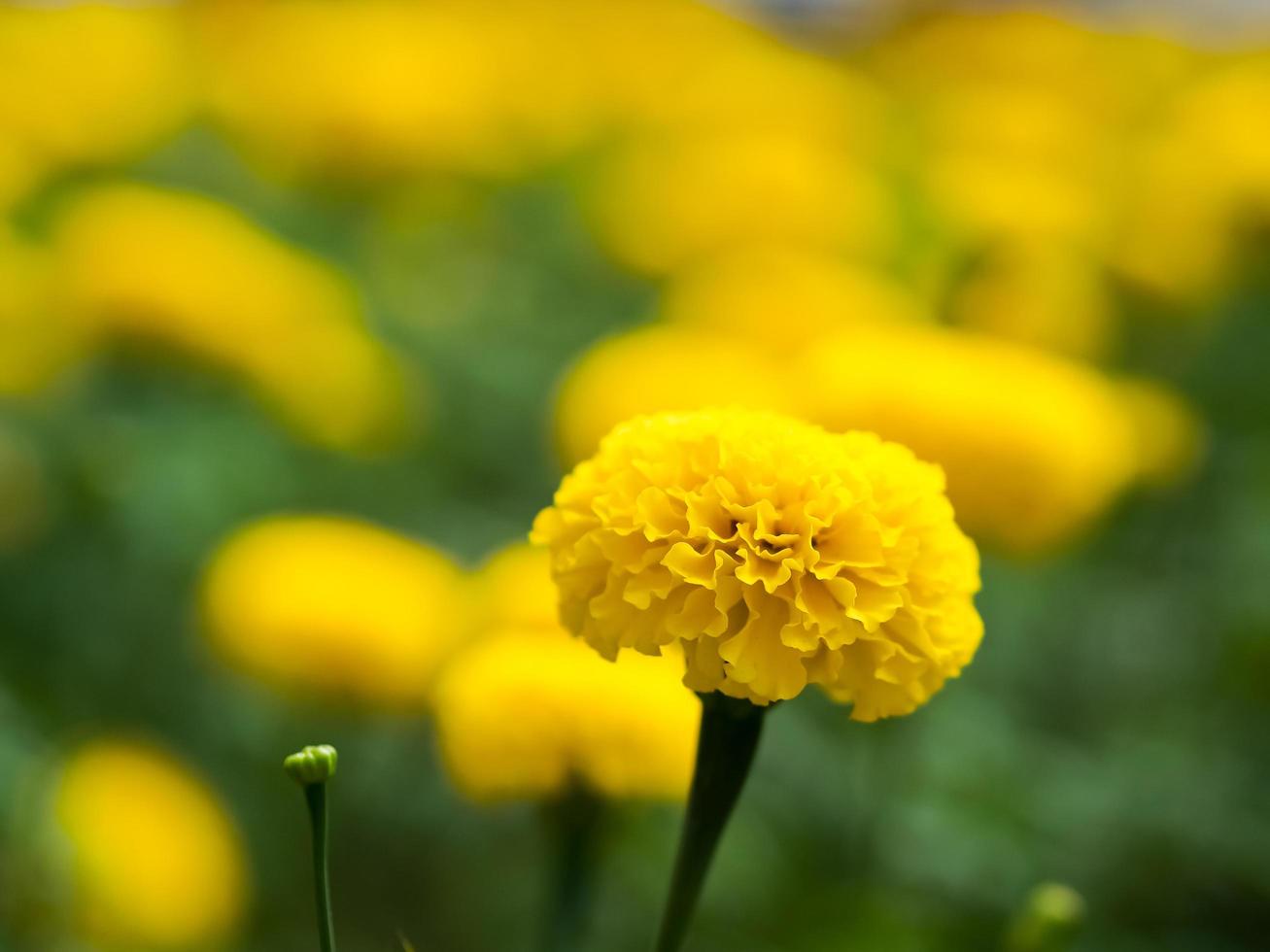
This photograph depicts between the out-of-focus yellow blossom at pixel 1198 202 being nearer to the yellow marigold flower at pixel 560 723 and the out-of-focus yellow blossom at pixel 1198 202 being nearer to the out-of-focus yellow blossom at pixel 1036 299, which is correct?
the out-of-focus yellow blossom at pixel 1036 299

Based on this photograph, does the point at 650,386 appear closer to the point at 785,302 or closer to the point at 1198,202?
the point at 785,302

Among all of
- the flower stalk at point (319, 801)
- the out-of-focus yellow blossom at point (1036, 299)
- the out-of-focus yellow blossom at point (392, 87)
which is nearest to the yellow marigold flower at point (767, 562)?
the flower stalk at point (319, 801)

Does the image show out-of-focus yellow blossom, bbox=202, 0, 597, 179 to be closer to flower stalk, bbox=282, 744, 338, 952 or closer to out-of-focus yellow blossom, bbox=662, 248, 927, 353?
out-of-focus yellow blossom, bbox=662, 248, 927, 353

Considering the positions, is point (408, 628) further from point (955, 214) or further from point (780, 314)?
point (955, 214)

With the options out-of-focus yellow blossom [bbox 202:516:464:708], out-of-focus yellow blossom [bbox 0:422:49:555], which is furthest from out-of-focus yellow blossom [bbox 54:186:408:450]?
out-of-focus yellow blossom [bbox 202:516:464:708]

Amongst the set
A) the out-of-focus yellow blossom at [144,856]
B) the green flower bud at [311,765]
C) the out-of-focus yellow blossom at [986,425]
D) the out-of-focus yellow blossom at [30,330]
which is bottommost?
the out-of-focus yellow blossom at [144,856]

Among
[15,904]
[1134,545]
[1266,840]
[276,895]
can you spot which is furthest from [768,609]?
[1134,545]
